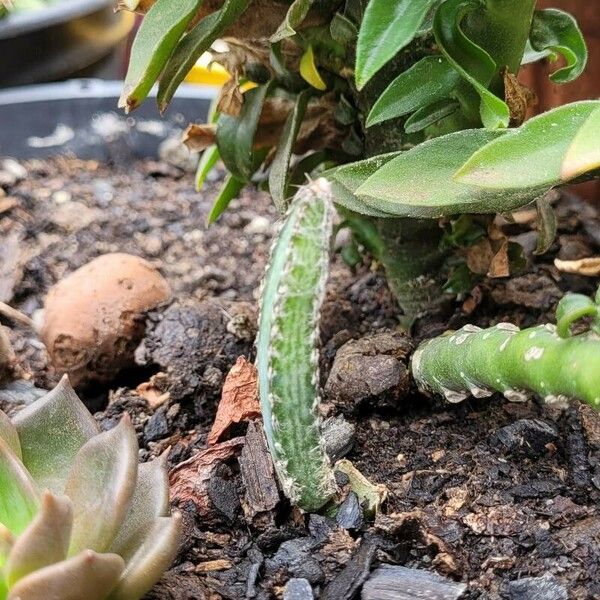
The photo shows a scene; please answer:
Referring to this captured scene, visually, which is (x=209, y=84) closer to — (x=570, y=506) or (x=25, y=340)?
(x=25, y=340)

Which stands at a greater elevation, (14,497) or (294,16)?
(294,16)

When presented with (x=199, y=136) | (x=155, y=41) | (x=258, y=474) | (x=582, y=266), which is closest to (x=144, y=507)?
(x=258, y=474)

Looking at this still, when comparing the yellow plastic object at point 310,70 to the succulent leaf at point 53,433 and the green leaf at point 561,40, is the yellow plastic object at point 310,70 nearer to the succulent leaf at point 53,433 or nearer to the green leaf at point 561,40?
the green leaf at point 561,40

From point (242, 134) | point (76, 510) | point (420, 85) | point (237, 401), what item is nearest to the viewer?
point (76, 510)

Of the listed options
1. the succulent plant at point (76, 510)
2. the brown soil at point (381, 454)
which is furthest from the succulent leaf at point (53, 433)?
the brown soil at point (381, 454)

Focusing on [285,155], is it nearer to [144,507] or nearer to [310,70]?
[310,70]

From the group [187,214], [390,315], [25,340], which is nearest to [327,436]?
[390,315]

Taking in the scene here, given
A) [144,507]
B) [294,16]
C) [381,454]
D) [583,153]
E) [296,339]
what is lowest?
[381,454]

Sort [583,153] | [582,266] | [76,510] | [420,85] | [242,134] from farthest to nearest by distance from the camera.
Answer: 1. [582,266]
2. [242,134]
3. [420,85]
4. [76,510]
5. [583,153]
